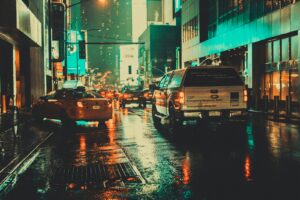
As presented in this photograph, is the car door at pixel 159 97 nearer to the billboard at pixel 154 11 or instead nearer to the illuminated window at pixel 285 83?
the illuminated window at pixel 285 83

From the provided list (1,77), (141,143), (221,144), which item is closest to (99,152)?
(141,143)

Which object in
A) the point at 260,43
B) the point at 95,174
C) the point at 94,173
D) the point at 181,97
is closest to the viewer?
the point at 95,174

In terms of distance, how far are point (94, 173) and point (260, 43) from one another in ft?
86.9

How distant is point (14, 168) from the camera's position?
9242 mm

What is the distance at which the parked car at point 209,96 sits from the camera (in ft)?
45.4

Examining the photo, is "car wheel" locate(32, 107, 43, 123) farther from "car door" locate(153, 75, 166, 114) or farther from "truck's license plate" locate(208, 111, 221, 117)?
"truck's license plate" locate(208, 111, 221, 117)

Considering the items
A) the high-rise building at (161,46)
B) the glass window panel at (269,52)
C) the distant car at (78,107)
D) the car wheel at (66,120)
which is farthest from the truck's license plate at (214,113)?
the high-rise building at (161,46)

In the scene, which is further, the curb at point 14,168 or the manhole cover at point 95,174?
the manhole cover at point 95,174

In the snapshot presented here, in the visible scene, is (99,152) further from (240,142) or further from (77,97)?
(77,97)

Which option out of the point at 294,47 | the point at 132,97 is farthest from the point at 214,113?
the point at 132,97

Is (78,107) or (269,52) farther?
(269,52)

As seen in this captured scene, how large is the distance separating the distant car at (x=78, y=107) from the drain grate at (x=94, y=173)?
9.35 m

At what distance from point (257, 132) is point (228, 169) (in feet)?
24.4

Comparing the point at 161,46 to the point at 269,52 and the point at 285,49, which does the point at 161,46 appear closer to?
the point at 269,52
